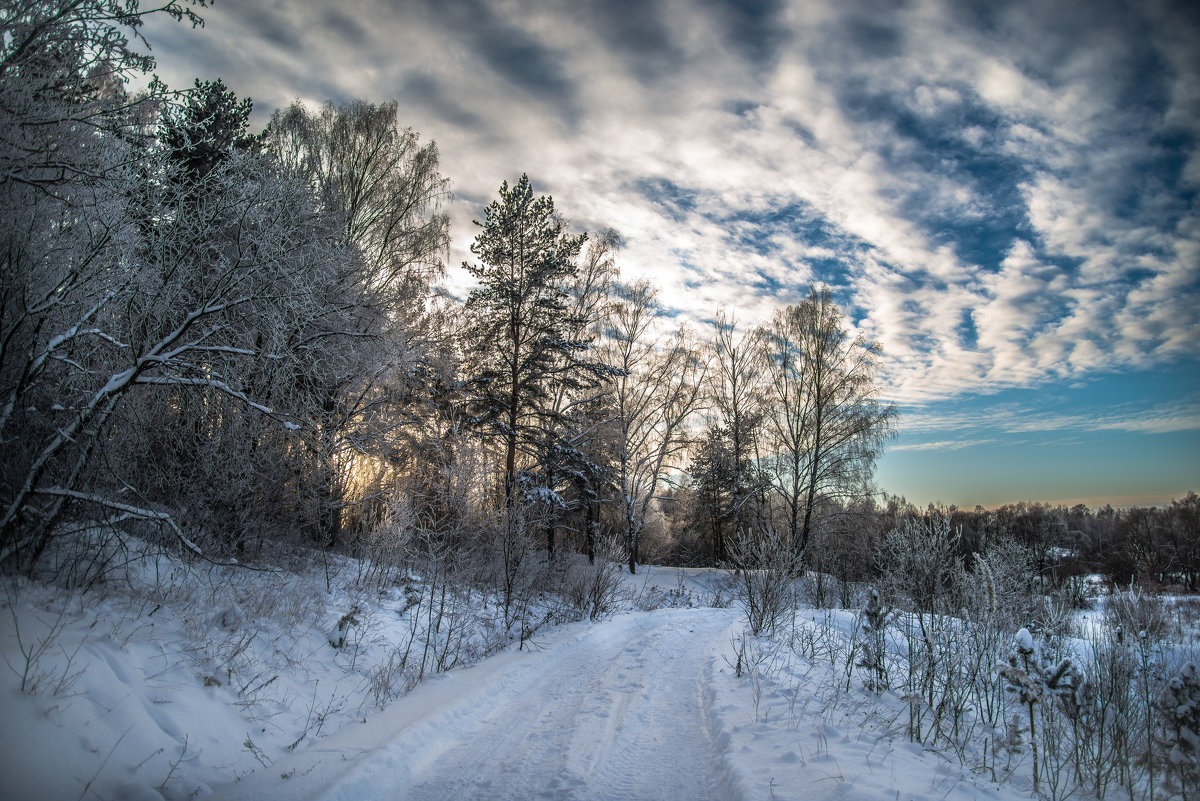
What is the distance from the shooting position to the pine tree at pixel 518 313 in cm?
1639

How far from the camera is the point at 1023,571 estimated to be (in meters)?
12.6

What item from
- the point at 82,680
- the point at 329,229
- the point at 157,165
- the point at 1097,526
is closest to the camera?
the point at 82,680

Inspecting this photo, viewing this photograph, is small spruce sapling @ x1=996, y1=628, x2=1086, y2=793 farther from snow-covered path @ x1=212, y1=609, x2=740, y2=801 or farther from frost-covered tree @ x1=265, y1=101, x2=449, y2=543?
frost-covered tree @ x1=265, y1=101, x2=449, y2=543

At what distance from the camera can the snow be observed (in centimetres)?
346

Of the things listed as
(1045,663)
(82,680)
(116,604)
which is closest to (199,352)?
(116,604)

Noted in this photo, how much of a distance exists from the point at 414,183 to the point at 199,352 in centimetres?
887

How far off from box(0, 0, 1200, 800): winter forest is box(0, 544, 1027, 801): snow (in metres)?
0.03

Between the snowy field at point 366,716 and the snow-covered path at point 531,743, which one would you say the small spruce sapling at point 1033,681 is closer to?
the snowy field at point 366,716

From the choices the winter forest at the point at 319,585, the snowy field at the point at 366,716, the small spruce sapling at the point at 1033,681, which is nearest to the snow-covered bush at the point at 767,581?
the winter forest at the point at 319,585

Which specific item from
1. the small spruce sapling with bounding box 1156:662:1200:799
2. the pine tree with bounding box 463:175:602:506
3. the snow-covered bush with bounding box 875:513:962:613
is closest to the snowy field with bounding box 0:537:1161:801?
the small spruce sapling with bounding box 1156:662:1200:799

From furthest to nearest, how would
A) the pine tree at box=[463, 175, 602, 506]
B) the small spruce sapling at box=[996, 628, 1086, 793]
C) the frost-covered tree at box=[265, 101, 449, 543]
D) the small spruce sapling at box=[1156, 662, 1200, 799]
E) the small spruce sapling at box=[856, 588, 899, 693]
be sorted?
the pine tree at box=[463, 175, 602, 506] → the frost-covered tree at box=[265, 101, 449, 543] → the small spruce sapling at box=[856, 588, 899, 693] → the small spruce sapling at box=[996, 628, 1086, 793] → the small spruce sapling at box=[1156, 662, 1200, 799]

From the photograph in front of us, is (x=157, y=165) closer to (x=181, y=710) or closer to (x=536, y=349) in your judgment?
(x=181, y=710)

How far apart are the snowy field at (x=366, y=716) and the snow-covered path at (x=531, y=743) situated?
0.9 inches

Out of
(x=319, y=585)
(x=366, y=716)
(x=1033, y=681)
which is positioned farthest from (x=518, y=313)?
(x=1033, y=681)
